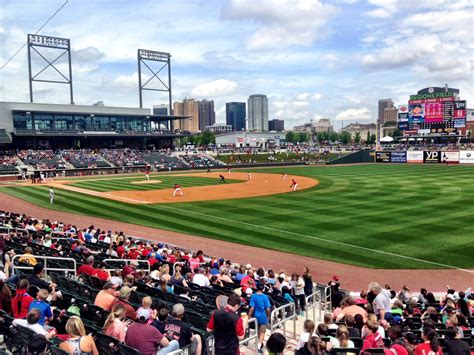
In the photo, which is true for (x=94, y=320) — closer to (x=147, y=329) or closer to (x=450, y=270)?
(x=147, y=329)

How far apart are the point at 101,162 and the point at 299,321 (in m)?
68.6

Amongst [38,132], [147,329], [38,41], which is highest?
[38,41]

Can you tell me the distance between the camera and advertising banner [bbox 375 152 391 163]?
8319 cm

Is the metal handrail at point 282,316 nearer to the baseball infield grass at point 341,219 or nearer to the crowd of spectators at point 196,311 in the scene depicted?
the crowd of spectators at point 196,311

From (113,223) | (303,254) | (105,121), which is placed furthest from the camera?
(105,121)

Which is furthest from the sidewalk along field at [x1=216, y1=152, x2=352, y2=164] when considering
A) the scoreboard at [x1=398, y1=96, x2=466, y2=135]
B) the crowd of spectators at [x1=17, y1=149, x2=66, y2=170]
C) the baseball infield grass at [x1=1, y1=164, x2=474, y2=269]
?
the baseball infield grass at [x1=1, y1=164, x2=474, y2=269]

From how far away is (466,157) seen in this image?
72.1m

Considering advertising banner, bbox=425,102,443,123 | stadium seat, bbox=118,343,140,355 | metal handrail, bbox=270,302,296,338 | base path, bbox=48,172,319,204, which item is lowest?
base path, bbox=48,172,319,204

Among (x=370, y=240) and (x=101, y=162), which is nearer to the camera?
(x=370, y=240)

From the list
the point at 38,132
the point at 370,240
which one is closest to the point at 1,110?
the point at 38,132

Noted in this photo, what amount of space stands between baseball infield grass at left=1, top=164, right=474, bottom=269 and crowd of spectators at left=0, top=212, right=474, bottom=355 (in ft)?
24.2

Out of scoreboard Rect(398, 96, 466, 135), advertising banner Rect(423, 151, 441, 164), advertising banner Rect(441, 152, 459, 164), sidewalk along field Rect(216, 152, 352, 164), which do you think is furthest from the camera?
sidewalk along field Rect(216, 152, 352, 164)

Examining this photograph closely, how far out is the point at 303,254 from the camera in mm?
19422

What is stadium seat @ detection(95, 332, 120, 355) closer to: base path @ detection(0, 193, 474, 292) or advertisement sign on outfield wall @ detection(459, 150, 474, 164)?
base path @ detection(0, 193, 474, 292)
